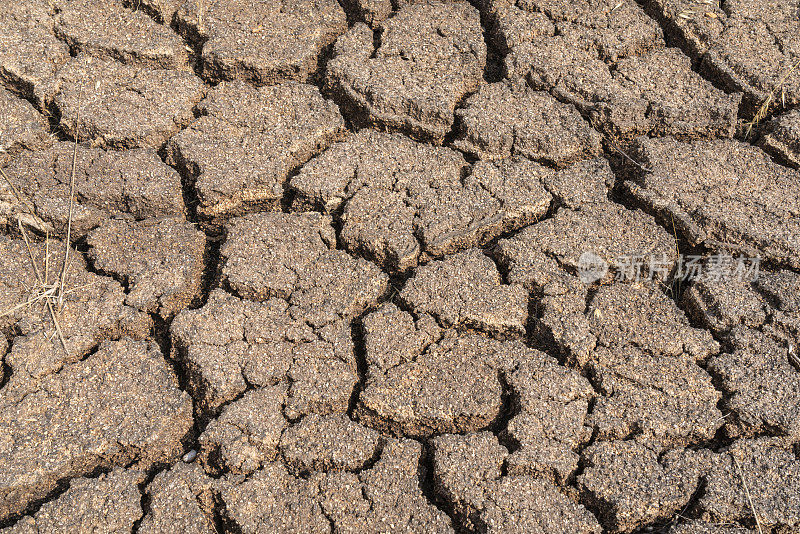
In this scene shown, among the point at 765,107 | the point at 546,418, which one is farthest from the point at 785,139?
the point at 546,418

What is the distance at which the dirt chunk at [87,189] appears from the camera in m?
2.61

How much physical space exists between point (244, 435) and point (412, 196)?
110cm

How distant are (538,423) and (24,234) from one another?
2001 millimetres

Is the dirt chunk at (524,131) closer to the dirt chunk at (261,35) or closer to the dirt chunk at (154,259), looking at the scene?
the dirt chunk at (261,35)

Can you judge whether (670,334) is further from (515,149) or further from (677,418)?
(515,149)

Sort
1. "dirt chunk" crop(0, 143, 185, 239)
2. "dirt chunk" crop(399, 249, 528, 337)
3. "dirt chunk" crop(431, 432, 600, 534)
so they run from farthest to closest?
"dirt chunk" crop(0, 143, 185, 239) < "dirt chunk" crop(399, 249, 528, 337) < "dirt chunk" crop(431, 432, 600, 534)

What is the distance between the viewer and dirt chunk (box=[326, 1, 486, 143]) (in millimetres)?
2857

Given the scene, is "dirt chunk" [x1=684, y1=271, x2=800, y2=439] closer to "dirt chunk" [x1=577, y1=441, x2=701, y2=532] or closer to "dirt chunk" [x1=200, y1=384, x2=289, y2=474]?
"dirt chunk" [x1=577, y1=441, x2=701, y2=532]

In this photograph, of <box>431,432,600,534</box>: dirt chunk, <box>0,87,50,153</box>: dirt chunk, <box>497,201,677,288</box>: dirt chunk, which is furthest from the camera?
<box>0,87,50,153</box>: dirt chunk

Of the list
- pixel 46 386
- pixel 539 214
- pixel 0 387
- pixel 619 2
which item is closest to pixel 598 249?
pixel 539 214

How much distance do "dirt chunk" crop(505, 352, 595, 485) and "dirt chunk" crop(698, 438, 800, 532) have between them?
40cm

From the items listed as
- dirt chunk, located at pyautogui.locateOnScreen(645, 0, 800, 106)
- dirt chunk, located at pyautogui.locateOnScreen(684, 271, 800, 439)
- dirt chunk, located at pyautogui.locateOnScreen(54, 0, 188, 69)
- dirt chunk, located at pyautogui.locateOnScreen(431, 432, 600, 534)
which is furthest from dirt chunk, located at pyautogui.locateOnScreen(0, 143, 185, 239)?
dirt chunk, located at pyautogui.locateOnScreen(645, 0, 800, 106)

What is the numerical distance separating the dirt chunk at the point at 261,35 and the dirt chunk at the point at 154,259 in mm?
795

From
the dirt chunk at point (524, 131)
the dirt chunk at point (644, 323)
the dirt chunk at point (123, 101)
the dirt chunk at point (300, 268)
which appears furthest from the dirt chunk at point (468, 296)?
the dirt chunk at point (123, 101)
